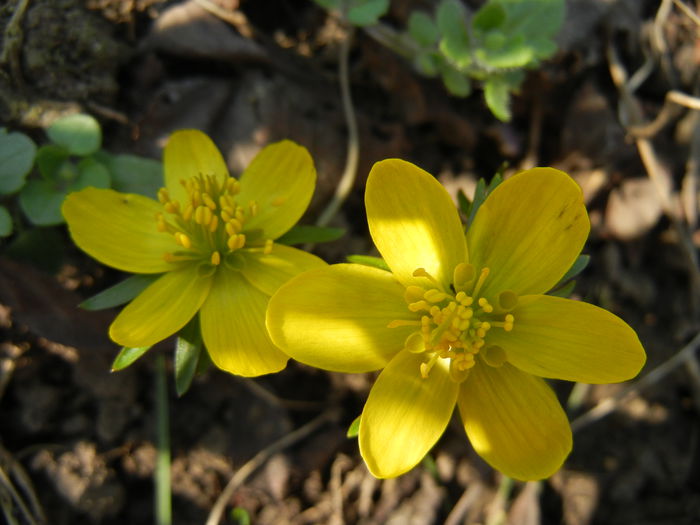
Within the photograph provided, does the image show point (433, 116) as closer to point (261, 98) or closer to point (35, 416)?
point (261, 98)

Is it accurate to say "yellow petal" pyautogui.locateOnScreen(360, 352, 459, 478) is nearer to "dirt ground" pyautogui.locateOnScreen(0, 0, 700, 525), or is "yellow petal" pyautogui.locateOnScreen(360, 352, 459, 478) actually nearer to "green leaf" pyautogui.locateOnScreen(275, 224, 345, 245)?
"green leaf" pyautogui.locateOnScreen(275, 224, 345, 245)

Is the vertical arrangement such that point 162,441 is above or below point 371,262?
below

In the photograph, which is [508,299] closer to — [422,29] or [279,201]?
[279,201]

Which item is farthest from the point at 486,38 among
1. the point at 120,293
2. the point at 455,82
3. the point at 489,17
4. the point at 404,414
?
the point at 120,293

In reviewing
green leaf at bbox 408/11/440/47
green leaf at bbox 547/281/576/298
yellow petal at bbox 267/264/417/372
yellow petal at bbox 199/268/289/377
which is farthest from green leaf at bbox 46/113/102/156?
green leaf at bbox 547/281/576/298

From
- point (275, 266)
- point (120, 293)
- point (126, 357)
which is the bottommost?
point (126, 357)
